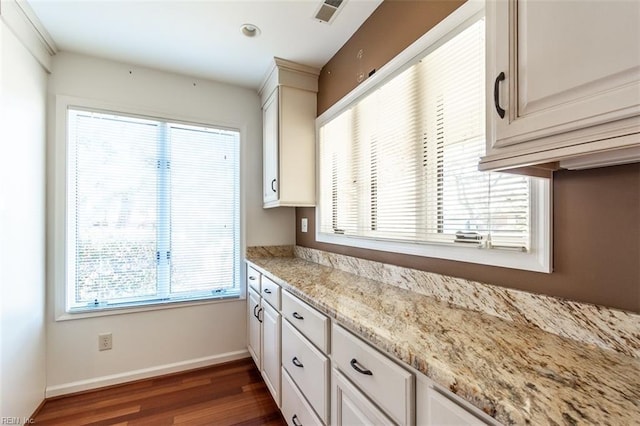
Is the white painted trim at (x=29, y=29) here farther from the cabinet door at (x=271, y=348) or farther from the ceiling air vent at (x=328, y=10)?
the cabinet door at (x=271, y=348)

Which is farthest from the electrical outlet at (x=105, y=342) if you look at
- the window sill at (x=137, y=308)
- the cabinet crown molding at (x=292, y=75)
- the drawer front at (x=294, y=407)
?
the cabinet crown molding at (x=292, y=75)

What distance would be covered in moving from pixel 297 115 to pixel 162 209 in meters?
1.40

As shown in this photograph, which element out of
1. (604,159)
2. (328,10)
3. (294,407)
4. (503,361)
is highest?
(328,10)

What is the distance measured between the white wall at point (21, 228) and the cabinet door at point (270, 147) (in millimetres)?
1577

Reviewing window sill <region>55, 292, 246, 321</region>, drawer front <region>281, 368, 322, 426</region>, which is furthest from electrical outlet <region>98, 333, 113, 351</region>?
drawer front <region>281, 368, 322, 426</region>

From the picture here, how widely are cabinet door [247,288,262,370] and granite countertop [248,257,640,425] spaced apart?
1179 mm

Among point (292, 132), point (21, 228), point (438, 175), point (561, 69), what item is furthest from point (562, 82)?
point (21, 228)

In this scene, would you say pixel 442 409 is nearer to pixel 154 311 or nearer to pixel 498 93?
pixel 498 93

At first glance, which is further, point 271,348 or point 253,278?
point 253,278

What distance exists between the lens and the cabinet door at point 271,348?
1775 mm

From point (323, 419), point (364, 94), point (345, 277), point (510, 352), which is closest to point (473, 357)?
point (510, 352)

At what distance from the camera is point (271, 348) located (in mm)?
1904

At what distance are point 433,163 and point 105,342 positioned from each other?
2690 mm

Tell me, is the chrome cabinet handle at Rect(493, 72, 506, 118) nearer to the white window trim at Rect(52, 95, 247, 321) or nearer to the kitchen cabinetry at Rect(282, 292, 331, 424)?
the kitchen cabinetry at Rect(282, 292, 331, 424)
